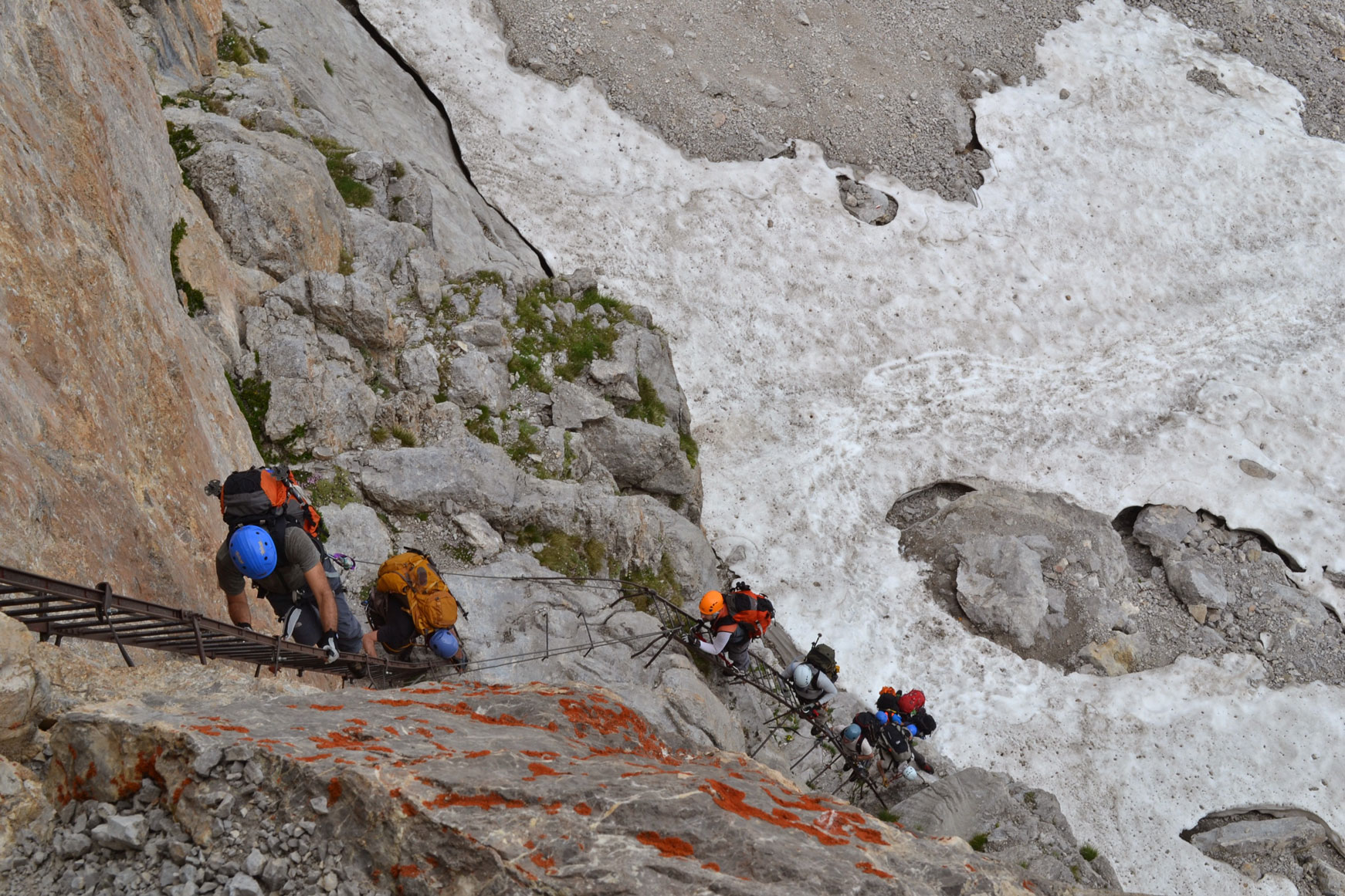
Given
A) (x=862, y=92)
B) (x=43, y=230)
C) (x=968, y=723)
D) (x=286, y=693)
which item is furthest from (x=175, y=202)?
(x=862, y=92)

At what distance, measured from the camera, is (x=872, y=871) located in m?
6.30

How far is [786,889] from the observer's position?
5.86 metres

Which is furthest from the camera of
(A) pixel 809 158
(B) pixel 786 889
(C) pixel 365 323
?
(A) pixel 809 158

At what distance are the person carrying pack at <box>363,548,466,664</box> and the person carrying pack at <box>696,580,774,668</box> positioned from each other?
496 centimetres

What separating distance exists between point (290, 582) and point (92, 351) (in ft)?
9.46

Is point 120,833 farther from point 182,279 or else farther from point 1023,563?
point 1023,563

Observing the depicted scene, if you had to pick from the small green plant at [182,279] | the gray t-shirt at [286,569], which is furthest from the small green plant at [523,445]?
the gray t-shirt at [286,569]

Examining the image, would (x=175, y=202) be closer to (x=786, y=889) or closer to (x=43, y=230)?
(x=43, y=230)

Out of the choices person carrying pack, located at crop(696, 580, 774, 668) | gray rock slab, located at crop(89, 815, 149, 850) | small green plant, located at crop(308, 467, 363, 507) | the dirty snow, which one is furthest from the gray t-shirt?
the dirty snow

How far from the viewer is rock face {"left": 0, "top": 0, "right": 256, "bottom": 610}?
295 inches

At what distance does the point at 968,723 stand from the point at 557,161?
55.0ft

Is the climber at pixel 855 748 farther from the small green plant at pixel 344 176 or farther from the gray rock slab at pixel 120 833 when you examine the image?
the small green plant at pixel 344 176

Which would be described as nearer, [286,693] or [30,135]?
[286,693]

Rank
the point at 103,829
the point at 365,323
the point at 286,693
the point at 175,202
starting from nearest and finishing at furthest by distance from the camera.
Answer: the point at 103,829
the point at 286,693
the point at 175,202
the point at 365,323
